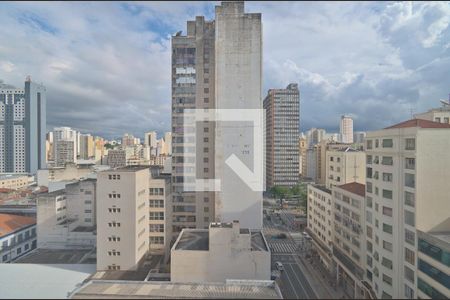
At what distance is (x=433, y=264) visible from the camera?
5.99 metres

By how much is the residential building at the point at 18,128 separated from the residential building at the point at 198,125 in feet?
107

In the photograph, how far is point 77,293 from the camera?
16.8 ft

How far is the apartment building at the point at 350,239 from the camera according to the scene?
889cm

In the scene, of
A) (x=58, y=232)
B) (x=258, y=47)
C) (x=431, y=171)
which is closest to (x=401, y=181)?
(x=431, y=171)

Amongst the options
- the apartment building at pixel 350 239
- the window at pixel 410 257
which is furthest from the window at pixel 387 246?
the apartment building at pixel 350 239

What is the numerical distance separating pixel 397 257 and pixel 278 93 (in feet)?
79.9

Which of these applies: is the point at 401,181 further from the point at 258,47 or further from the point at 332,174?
the point at 258,47

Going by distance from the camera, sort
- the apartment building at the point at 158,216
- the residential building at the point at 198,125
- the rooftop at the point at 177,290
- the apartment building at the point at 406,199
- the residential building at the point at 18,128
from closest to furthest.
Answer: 1. the rooftop at the point at 177,290
2. the apartment building at the point at 406,199
3. the apartment building at the point at 158,216
4. the residential building at the point at 198,125
5. the residential building at the point at 18,128

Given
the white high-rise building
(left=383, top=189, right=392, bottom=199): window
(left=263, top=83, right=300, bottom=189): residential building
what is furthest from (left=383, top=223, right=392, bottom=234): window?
(left=263, top=83, right=300, bottom=189): residential building

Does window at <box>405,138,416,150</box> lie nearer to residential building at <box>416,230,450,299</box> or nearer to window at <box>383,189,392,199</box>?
window at <box>383,189,392,199</box>

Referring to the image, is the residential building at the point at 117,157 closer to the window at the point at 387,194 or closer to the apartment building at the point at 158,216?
the apartment building at the point at 158,216

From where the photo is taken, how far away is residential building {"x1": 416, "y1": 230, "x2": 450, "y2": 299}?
18.6 ft

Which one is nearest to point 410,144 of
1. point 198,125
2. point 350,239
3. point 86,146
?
point 350,239

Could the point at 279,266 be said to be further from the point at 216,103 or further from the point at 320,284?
the point at 216,103
